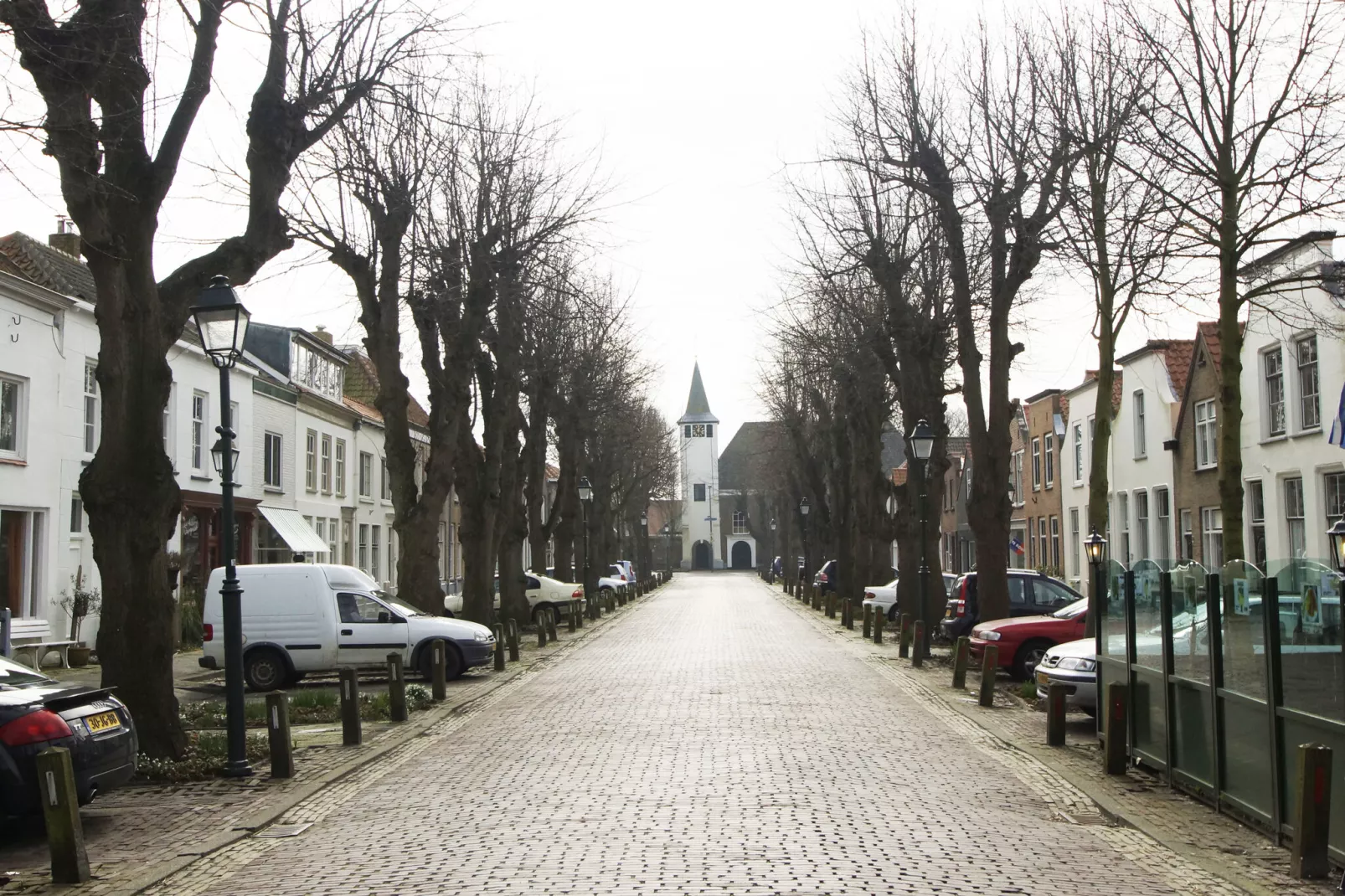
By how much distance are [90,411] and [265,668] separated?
930 cm

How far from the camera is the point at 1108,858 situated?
8336 millimetres

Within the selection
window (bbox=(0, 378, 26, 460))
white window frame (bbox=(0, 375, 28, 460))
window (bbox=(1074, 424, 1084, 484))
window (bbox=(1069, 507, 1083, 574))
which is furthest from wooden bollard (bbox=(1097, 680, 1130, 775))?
window (bbox=(1069, 507, 1083, 574))

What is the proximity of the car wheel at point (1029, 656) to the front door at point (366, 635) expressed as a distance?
29.7 ft

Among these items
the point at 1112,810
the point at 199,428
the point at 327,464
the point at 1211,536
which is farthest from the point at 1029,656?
the point at 327,464

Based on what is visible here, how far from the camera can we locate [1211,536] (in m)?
33.2

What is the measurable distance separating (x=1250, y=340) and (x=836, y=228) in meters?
10.7

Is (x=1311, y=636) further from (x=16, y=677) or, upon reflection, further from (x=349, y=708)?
(x=349, y=708)

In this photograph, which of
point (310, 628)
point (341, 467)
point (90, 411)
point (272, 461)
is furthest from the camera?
point (341, 467)

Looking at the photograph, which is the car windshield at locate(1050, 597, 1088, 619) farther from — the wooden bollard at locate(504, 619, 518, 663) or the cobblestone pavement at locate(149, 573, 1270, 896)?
the wooden bollard at locate(504, 619, 518, 663)

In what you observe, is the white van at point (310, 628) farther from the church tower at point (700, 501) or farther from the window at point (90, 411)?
the church tower at point (700, 501)

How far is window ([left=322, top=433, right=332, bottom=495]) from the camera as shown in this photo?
4281 centimetres

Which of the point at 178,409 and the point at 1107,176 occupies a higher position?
the point at 1107,176

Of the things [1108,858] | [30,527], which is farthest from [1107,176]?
[30,527]

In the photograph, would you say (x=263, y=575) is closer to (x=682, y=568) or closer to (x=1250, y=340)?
(x=1250, y=340)
